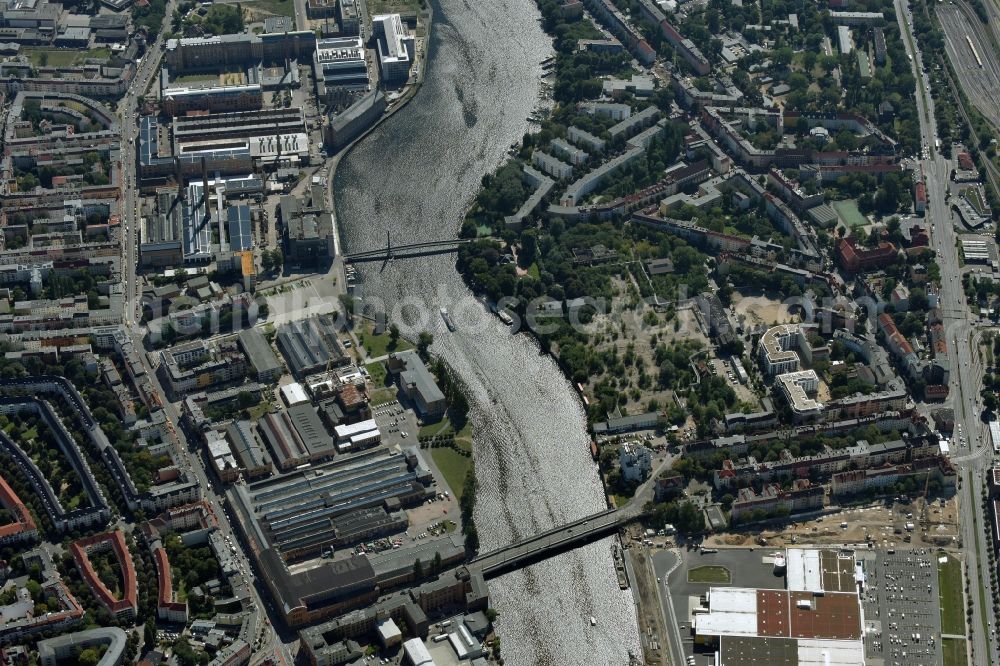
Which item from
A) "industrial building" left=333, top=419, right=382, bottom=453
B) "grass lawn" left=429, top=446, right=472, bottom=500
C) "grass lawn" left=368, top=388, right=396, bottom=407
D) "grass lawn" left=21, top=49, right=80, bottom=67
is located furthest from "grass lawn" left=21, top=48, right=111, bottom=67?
"grass lawn" left=429, top=446, right=472, bottom=500

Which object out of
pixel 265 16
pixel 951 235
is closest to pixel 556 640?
pixel 951 235

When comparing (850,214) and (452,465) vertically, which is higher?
(850,214)

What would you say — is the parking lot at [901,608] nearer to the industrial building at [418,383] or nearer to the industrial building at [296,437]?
the industrial building at [418,383]

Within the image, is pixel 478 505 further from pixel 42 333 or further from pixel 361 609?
pixel 42 333

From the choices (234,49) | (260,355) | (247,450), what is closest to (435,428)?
(247,450)

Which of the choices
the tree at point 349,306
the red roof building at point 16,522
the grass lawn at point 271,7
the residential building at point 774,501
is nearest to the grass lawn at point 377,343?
the tree at point 349,306

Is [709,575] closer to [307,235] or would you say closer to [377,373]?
[377,373]
